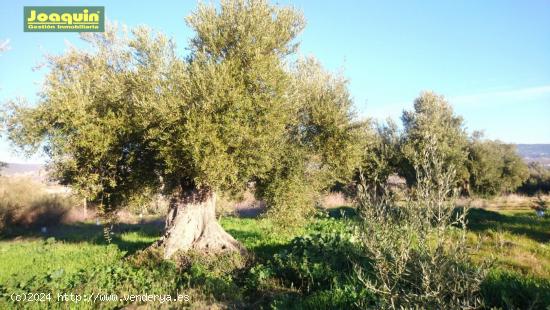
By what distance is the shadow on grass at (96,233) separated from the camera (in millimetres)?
21167

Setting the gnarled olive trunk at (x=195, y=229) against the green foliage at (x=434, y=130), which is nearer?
the gnarled olive trunk at (x=195, y=229)

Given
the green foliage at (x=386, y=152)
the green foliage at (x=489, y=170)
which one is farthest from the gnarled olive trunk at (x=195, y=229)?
the green foliage at (x=489, y=170)

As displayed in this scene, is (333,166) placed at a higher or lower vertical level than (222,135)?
lower

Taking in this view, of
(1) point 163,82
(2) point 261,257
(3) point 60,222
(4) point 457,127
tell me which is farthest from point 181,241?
(4) point 457,127

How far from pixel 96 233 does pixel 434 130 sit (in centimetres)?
3166

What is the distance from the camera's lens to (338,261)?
1229 cm

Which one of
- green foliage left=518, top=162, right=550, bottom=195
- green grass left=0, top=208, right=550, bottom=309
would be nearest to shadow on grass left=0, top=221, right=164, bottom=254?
green grass left=0, top=208, right=550, bottom=309

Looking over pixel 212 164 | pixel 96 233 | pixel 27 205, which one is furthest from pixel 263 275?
pixel 27 205

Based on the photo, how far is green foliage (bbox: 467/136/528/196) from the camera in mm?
43312

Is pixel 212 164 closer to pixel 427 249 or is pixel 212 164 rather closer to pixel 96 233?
pixel 427 249

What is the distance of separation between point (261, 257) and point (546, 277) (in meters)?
9.89

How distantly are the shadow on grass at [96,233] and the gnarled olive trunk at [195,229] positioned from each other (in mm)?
3112

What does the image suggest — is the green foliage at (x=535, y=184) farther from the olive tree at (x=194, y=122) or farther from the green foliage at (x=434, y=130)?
the olive tree at (x=194, y=122)

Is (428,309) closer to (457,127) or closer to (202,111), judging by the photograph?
(202,111)
